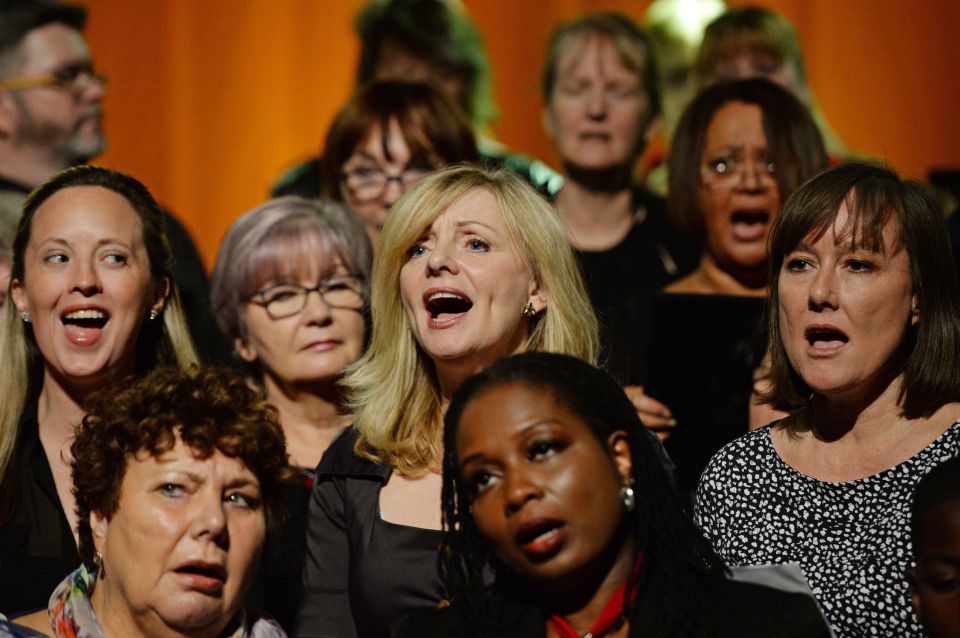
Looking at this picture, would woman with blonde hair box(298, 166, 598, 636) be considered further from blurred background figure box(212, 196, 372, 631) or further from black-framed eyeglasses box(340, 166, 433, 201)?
black-framed eyeglasses box(340, 166, 433, 201)

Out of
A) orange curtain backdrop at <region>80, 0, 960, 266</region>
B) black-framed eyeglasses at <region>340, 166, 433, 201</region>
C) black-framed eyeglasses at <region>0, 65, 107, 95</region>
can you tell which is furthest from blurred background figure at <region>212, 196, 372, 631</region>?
orange curtain backdrop at <region>80, 0, 960, 266</region>

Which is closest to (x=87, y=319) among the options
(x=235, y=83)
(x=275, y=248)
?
(x=275, y=248)

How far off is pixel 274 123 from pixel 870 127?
2663mm

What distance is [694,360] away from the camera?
347cm

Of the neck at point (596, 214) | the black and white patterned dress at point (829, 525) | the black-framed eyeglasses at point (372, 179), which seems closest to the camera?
the black and white patterned dress at point (829, 525)

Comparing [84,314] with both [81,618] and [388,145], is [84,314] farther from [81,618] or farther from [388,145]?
[388,145]

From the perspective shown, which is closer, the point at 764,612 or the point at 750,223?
the point at 764,612

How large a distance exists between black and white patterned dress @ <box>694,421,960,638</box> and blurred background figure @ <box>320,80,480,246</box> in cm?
164

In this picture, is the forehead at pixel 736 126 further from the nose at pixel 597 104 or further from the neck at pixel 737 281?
the nose at pixel 597 104

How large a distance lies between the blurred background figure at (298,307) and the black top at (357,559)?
1.91ft

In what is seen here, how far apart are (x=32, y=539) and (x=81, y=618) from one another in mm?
540

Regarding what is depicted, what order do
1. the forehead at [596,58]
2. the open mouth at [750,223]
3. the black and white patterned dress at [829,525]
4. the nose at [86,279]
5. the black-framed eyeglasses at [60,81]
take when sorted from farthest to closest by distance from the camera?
the black-framed eyeglasses at [60,81]
the forehead at [596,58]
the open mouth at [750,223]
the nose at [86,279]
the black and white patterned dress at [829,525]

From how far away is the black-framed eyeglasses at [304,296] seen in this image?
3820 mm

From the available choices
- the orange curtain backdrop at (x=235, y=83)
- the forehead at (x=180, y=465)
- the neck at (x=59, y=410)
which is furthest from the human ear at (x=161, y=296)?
the orange curtain backdrop at (x=235, y=83)
